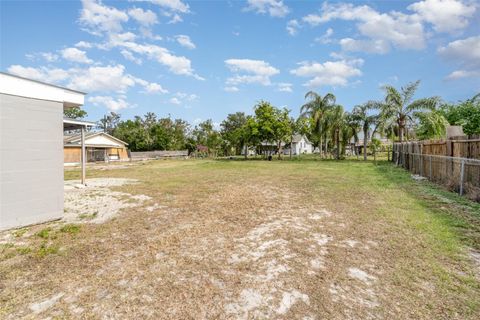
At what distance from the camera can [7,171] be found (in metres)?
4.93

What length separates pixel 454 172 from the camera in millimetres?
8109

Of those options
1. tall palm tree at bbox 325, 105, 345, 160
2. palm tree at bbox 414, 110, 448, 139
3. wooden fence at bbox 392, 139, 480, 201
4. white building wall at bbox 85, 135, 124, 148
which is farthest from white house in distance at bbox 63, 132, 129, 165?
palm tree at bbox 414, 110, 448, 139

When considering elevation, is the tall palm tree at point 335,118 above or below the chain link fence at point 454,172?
above

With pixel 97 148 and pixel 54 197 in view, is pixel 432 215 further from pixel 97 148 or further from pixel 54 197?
pixel 97 148

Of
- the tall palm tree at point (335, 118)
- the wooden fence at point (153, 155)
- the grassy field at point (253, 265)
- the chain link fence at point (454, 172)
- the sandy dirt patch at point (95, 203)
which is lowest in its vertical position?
the grassy field at point (253, 265)

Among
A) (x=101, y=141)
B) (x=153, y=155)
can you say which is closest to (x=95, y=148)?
(x=101, y=141)

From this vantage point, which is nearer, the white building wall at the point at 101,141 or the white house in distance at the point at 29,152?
the white house in distance at the point at 29,152

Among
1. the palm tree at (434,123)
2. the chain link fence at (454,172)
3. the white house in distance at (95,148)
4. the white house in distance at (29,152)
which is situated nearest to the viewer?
the white house in distance at (29,152)

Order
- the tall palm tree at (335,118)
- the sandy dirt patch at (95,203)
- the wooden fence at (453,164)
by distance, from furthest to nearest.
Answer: the tall palm tree at (335,118)
the wooden fence at (453,164)
the sandy dirt patch at (95,203)

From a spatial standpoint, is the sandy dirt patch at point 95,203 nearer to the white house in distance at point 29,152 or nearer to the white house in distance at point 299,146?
the white house in distance at point 29,152

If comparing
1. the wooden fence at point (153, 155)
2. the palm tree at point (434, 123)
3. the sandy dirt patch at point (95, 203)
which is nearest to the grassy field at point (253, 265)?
the sandy dirt patch at point (95, 203)

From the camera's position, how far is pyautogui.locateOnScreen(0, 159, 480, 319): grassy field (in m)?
2.55

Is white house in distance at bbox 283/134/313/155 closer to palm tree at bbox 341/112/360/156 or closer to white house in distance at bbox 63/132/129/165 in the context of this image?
palm tree at bbox 341/112/360/156

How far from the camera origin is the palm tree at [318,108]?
2948 centimetres
